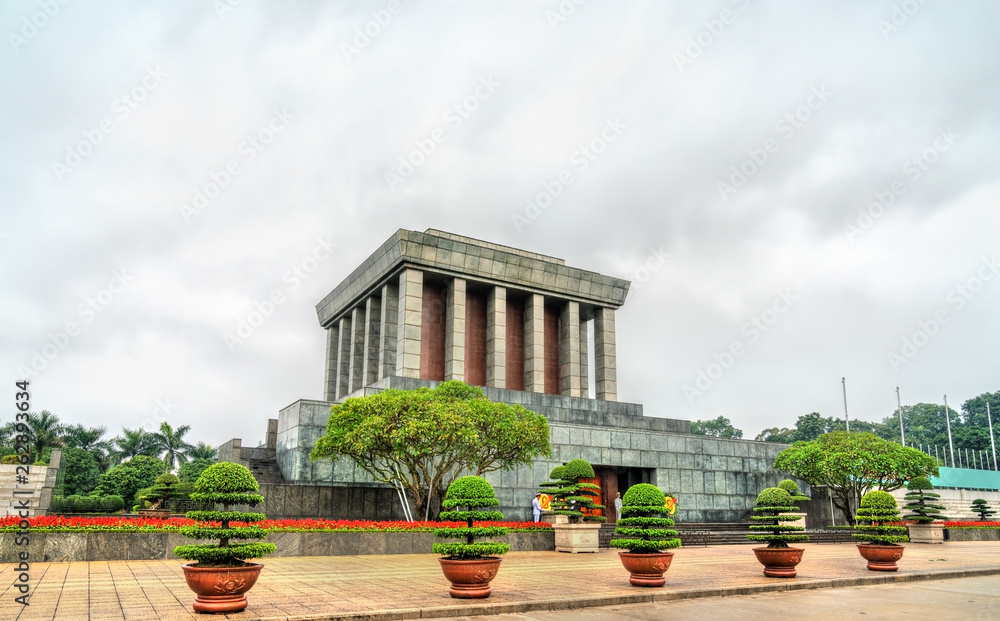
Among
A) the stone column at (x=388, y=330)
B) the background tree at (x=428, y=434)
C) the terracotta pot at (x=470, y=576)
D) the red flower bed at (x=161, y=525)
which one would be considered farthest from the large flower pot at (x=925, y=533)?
the terracotta pot at (x=470, y=576)

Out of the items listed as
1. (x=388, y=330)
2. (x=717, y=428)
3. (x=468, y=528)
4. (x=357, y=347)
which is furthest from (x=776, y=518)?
(x=717, y=428)

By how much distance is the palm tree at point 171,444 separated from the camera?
168 ft

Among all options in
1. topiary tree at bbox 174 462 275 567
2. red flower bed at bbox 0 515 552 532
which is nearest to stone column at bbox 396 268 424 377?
red flower bed at bbox 0 515 552 532

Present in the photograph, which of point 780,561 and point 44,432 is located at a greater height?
point 44,432

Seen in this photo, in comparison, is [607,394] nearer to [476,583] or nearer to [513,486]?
[513,486]

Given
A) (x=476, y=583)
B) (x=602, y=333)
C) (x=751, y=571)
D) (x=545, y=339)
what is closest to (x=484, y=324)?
(x=545, y=339)

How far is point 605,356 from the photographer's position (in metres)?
35.6

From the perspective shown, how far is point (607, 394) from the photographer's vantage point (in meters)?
34.7

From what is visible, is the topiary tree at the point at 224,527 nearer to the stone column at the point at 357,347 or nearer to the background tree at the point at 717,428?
the stone column at the point at 357,347

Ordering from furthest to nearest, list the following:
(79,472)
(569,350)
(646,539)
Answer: (79,472) → (569,350) → (646,539)

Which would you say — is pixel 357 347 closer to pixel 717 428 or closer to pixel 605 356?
pixel 605 356

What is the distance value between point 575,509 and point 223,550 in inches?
508

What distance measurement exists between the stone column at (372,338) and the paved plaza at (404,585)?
17732 mm

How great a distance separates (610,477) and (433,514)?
891 centimetres
